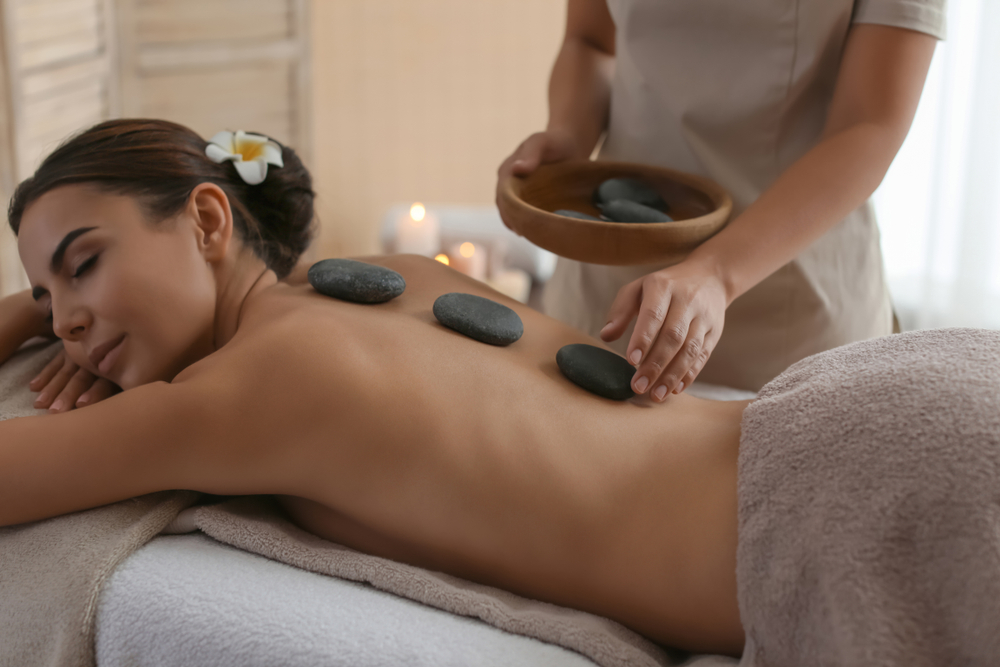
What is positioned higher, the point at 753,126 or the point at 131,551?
the point at 753,126

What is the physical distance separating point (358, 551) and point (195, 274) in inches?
16.9

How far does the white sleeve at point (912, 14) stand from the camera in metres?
0.97

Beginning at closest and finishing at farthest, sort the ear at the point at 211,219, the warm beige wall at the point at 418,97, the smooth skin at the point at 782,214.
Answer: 1. the smooth skin at the point at 782,214
2. the ear at the point at 211,219
3. the warm beige wall at the point at 418,97

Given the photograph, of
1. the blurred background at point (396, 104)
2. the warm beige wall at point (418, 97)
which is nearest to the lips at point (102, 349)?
the blurred background at point (396, 104)

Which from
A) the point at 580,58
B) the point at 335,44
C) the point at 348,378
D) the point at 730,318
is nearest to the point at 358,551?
the point at 348,378

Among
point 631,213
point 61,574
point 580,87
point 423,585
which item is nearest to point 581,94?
point 580,87

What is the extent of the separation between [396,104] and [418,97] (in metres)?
0.11

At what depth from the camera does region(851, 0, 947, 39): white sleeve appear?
975 mm

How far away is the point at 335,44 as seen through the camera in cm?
345

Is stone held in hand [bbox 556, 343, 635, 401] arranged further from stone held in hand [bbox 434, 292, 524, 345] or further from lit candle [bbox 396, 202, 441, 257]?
lit candle [bbox 396, 202, 441, 257]

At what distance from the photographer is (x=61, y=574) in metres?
0.78

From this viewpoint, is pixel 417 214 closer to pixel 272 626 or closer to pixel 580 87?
pixel 580 87

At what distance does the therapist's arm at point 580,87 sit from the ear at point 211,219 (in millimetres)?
444

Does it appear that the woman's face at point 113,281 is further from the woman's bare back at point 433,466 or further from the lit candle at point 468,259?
the lit candle at point 468,259
